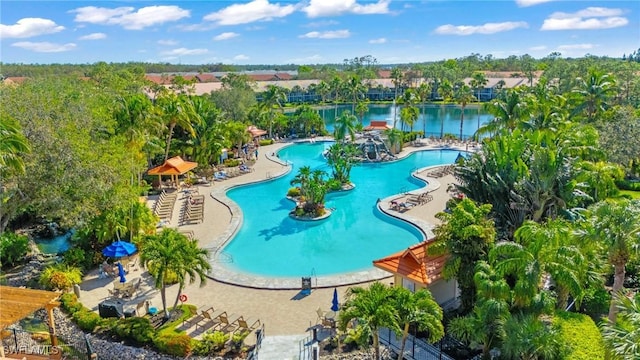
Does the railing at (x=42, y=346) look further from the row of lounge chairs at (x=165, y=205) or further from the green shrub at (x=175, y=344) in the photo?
the row of lounge chairs at (x=165, y=205)

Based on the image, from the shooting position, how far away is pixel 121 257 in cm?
2348

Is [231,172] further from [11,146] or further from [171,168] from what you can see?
Answer: [11,146]

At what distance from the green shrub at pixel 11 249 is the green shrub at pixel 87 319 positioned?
821 centimetres

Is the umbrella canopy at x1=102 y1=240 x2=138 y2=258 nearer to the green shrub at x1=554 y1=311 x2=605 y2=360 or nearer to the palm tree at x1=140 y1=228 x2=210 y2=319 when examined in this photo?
the palm tree at x1=140 y1=228 x2=210 y2=319

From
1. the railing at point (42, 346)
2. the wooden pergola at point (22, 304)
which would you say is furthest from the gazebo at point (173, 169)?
the wooden pergola at point (22, 304)

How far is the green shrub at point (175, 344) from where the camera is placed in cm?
1616

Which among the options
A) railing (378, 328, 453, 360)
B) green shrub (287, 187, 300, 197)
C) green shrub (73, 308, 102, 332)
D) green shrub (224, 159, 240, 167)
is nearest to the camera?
railing (378, 328, 453, 360)

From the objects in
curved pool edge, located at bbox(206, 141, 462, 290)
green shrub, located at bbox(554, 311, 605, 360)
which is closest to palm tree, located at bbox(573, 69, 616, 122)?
curved pool edge, located at bbox(206, 141, 462, 290)

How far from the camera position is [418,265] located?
61.0ft

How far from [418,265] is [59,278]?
16.1 meters

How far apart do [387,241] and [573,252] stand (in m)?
14.7

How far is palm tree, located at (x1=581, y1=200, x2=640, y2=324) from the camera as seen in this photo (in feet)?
46.2

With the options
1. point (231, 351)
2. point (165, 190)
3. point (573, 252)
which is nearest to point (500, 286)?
point (573, 252)

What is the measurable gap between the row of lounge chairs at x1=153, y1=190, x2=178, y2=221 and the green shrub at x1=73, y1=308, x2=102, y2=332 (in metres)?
13.4
